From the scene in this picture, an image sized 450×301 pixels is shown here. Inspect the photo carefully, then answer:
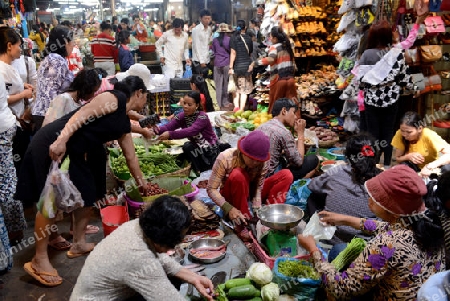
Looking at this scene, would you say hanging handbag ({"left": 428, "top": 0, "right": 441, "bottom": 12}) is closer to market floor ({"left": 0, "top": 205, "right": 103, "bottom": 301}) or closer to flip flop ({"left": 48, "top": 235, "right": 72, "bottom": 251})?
market floor ({"left": 0, "top": 205, "right": 103, "bottom": 301})

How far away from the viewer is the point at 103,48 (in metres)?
9.31

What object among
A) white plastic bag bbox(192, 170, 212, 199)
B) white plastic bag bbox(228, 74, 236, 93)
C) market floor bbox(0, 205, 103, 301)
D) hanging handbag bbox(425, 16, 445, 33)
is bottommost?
market floor bbox(0, 205, 103, 301)

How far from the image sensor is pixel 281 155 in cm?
453

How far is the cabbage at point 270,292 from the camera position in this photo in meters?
2.78

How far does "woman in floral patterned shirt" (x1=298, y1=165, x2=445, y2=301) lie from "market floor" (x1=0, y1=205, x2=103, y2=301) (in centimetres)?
228

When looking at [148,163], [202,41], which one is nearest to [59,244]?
[148,163]

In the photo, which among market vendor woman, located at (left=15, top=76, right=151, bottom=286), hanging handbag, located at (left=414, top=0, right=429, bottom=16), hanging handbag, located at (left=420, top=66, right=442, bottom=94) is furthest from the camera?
hanging handbag, located at (left=420, top=66, right=442, bottom=94)

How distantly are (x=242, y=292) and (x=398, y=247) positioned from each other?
3.71 feet

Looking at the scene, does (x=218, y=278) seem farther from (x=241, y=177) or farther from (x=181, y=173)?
(x=181, y=173)

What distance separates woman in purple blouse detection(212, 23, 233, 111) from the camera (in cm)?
912

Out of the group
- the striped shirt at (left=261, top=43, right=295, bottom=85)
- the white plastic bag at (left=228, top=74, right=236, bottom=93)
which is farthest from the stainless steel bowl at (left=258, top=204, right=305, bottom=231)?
the white plastic bag at (left=228, top=74, right=236, bottom=93)

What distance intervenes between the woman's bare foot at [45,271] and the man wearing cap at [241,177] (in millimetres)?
1472

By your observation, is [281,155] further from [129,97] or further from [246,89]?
[246,89]

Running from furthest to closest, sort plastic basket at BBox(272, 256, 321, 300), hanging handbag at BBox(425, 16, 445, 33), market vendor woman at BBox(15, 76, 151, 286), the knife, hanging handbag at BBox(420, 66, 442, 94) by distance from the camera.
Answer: hanging handbag at BBox(420, 66, 442, 94)
hanging handbag at BBox(425, 16, 445, 33)
market vendor woman at BBox(15, 76, 151, 286)
the knife
plastic basket at BBox(272, 256, 321, 300)
